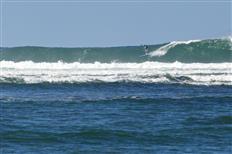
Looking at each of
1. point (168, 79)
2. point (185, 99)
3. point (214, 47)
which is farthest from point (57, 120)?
point (214, 47)

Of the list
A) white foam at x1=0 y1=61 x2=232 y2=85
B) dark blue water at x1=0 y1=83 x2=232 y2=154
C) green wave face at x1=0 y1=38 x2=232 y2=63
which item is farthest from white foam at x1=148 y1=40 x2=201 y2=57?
dark blue water at x1=0 y1=83 x2=232 y2=154

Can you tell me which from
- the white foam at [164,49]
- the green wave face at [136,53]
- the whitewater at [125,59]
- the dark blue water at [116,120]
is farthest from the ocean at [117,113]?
the white foam at [164,49]

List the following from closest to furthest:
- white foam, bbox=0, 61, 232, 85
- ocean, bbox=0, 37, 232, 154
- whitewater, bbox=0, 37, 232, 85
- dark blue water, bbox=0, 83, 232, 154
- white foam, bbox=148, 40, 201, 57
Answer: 1. dark blue water, bbox=0, 83, 232, 154
2. ocean, bbox=0, 37, 232, 154
3. white foam, bbox=0, 61, 232, 85
4. whitewater, bbox=0, 37, 232, 85
5. white foam, bbox=148, 40, 201, 57

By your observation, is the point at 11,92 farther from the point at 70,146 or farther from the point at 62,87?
the point at 70,146

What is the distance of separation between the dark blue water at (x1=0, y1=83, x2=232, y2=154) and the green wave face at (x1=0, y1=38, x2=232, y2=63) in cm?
2664

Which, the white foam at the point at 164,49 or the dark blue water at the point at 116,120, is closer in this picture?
the dark blue water at the point at 116,120

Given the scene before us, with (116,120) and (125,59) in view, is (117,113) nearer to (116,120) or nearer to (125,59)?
(116,120)

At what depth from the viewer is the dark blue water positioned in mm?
20906

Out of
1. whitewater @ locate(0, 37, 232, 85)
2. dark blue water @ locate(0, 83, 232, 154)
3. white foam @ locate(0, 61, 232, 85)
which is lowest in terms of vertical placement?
dark blue water @ locate(0, 83, 232, 154)

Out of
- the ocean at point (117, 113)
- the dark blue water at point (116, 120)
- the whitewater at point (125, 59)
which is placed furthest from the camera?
the whitewater at point (125, 59)

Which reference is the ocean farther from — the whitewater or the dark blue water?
the whitewater

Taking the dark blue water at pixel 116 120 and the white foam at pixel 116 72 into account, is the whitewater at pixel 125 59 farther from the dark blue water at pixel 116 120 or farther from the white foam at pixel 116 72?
the dark blue water at pixel 116 120

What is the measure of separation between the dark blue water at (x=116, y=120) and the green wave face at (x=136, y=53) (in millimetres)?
26636

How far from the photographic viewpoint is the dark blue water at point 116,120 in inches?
823
